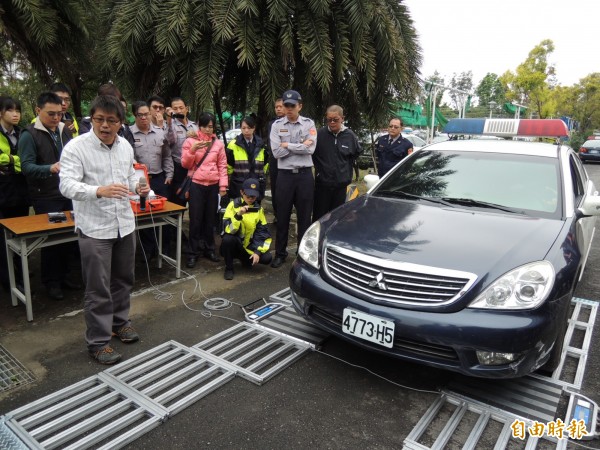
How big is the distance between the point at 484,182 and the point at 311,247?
1.51 m

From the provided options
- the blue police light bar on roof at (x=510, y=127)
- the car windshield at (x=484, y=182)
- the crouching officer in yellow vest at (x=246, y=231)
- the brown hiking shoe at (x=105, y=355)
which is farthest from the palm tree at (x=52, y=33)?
the blue police light bar on roof at (x=510, y=127)

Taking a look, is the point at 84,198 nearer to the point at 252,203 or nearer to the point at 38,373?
the point at 38,373

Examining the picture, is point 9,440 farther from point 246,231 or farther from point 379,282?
point 246,231

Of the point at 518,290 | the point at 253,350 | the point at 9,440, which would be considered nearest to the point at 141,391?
the point at 9,440

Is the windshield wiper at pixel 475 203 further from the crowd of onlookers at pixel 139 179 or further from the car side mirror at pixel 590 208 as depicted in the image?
the crowd of onlookers at pixel 139 179

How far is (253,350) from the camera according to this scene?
3166mm

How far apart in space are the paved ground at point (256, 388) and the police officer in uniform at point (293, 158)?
5.14 feet

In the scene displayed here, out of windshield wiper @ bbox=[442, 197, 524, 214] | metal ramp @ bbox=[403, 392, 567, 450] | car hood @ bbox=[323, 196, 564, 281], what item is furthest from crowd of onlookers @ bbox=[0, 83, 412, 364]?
metal ramp @ bbox=[403, 392, 567, 450]

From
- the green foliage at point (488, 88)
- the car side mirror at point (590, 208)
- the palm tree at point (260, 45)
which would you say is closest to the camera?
the car side mirror at point (590, 208)

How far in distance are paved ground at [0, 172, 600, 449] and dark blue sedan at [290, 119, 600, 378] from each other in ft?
1.19

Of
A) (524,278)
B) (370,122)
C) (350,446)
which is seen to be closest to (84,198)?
(350,446)

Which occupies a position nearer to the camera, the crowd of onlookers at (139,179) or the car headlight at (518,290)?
the car headlight at (518,290)

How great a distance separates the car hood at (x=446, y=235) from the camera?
2.53 metres

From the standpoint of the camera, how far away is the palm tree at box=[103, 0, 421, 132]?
203 inches
